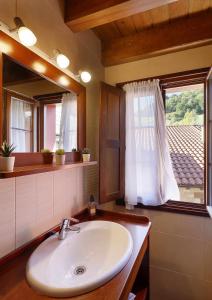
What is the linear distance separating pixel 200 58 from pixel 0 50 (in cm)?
155

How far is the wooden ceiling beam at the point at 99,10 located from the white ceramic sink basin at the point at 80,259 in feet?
4.85

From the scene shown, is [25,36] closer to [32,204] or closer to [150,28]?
[32,204]

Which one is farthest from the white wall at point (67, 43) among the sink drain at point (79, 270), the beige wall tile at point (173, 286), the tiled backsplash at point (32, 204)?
the beige wall tile at point (173, 286)

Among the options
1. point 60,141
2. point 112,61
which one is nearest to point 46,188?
point 60,141

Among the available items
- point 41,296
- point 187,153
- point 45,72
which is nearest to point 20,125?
point 45,72

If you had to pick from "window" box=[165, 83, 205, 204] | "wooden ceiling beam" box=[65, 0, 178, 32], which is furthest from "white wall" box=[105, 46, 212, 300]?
"wooden ceiling beam" box=[65, 0, 178, 32]

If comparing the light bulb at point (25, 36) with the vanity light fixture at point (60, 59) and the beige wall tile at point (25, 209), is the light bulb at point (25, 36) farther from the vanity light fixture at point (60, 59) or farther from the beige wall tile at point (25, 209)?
the beige wall tile at point (25, 209)

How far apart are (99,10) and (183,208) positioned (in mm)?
1732

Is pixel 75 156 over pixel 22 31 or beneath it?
beneath

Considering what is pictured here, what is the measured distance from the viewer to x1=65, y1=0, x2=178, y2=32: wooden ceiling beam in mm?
1143

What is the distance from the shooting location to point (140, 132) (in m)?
1.72

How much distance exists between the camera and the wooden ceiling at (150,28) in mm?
1296

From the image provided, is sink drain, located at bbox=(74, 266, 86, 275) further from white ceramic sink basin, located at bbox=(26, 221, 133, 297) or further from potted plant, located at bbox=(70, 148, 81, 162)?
potted plant, located at bbox=(70, 148, 81, 162)

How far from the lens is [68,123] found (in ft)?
4.36
